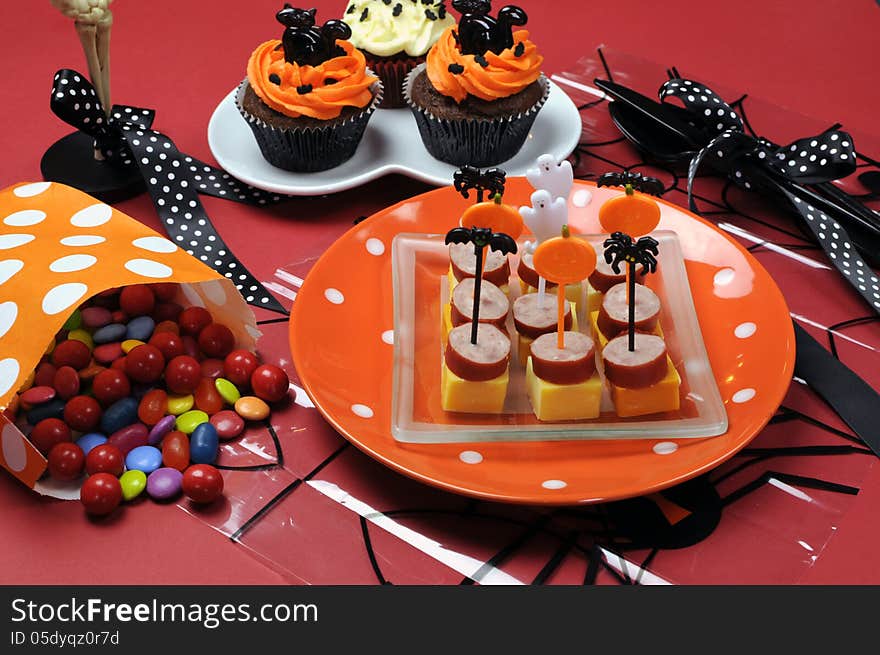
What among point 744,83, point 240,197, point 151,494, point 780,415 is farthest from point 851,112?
point 151,494

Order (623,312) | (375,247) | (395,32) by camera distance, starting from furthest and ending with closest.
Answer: (395,32)
(375,247)
(623,312)

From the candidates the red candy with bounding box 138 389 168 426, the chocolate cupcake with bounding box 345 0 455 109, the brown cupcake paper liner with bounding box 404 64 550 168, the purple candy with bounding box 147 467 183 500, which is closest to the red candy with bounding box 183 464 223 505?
the purple candy with bounding box 147 467 183 500

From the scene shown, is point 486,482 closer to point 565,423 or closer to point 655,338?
point 565,423

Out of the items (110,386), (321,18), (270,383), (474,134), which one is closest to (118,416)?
(110,386)

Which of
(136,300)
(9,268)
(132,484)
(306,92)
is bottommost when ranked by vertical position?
(132,484)

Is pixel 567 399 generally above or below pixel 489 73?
below

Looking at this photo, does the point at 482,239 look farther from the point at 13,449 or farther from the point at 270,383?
the point at 13,449
